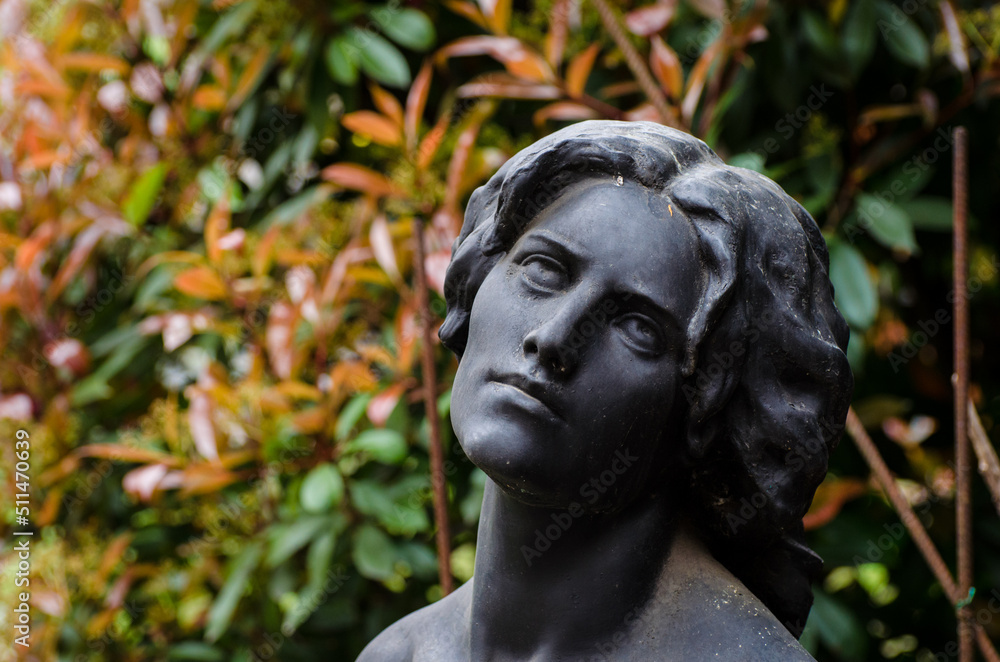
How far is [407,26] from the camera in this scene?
2371 millimetres

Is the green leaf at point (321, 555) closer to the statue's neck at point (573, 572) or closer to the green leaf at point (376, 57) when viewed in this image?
the statue's neck at point (573, 572)

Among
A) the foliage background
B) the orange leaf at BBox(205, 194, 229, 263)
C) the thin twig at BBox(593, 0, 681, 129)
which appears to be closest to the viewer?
the thin twig at BBox(593, 0, 681, 129)

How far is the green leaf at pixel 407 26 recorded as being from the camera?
2.35 metres

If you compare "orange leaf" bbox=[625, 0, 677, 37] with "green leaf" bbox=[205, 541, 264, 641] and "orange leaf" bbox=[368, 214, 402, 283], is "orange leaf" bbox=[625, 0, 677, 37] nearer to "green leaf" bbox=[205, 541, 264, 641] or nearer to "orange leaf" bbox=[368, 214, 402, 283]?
"orange leaf" bbox=[368, 214, 402, 283]

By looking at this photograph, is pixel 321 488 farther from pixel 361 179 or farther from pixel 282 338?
pixel 361 179

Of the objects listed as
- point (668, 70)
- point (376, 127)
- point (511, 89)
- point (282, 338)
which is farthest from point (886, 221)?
point (282, 338)

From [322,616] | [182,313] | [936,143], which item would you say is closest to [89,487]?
[182,313]

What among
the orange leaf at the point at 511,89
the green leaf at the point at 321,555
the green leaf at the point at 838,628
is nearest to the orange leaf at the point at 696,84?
the orange leaf at the point at 511,89

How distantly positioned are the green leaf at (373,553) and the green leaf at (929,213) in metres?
1.29

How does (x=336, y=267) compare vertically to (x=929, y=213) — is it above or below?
below

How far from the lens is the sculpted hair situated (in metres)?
1.17

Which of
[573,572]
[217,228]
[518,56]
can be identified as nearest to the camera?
[573,572]

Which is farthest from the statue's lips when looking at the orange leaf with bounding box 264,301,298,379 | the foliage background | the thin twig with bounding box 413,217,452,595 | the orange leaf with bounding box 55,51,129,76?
the orange leaf with bounding box 55,51,129,76

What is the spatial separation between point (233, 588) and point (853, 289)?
1.40 m
